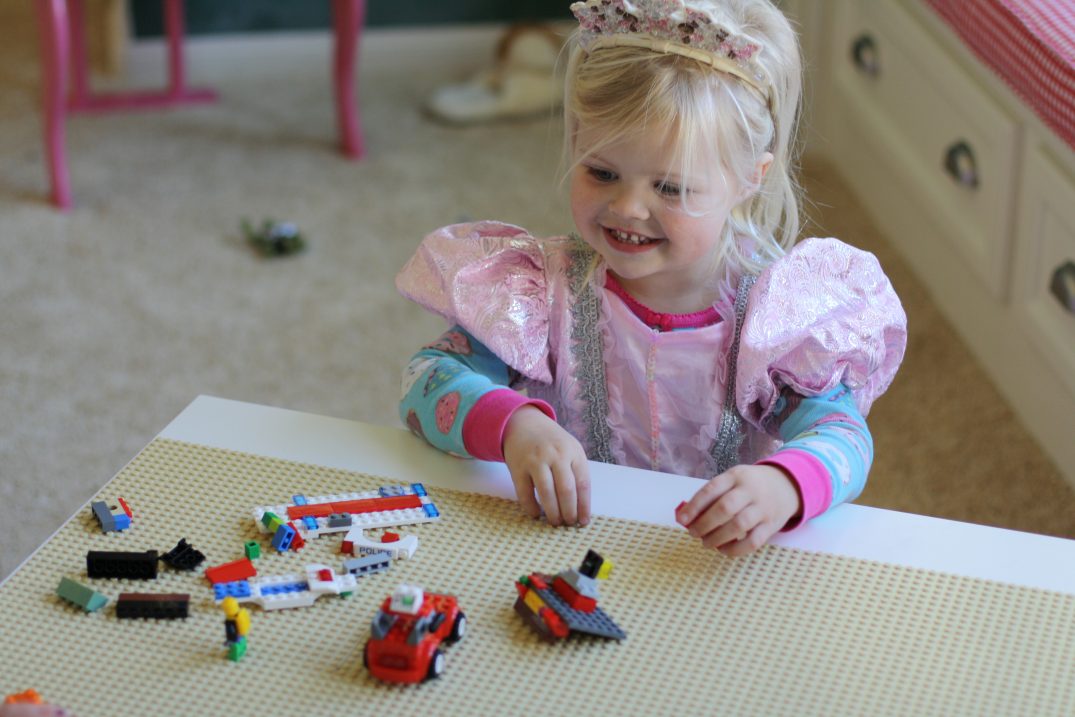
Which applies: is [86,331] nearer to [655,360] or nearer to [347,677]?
[655,360]

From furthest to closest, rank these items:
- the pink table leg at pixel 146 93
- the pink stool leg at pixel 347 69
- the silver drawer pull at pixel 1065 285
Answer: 1. the pink table leg at pixel 146 93
2. the pink stool leg at pixel 347 69
3. the silver drawer pull at pixel 1065 285

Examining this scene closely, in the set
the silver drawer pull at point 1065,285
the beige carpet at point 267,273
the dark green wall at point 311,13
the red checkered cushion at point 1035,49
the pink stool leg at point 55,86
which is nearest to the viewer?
Result: the red checkered cushion at point 1035,49

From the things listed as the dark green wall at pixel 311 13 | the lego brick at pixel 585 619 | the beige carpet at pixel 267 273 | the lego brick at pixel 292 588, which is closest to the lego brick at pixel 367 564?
the lego brick at pixel 292 588

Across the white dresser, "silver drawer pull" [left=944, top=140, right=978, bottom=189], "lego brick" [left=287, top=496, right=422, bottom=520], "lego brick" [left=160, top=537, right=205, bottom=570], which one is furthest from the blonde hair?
"silver drawer pull" [left=944, top=140, right=978, bottom=189]

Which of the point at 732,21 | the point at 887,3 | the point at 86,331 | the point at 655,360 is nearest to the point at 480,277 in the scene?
the point at 655,360

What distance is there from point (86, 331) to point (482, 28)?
1287 mm

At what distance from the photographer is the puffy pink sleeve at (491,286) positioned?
1.05 m

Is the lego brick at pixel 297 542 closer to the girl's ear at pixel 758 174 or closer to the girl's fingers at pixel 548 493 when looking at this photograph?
the girl's fingers at pixel 548 493

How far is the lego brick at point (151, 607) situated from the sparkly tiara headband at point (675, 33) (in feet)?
1.72

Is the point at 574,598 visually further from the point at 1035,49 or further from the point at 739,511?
the point at 1035,49

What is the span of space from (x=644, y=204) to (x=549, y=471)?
9.1 inches

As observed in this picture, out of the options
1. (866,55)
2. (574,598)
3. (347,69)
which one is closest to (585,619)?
(574,598)

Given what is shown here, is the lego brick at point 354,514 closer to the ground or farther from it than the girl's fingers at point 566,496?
closer to the ground

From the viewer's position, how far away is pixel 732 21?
0.99 metres
